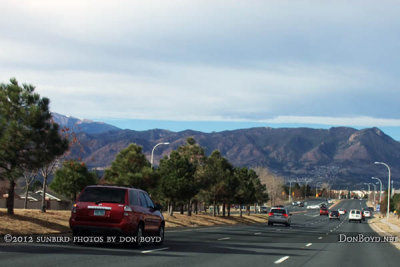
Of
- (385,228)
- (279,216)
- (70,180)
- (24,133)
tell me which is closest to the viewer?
(24,133)

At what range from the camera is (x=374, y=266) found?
53.5 ft

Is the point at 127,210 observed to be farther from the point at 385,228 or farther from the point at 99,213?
the point at 385,228

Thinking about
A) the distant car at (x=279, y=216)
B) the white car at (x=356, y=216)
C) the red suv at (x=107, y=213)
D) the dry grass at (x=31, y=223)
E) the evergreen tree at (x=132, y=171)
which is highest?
the evergreen tree at (x=132, y=171)

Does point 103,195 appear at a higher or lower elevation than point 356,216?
higher

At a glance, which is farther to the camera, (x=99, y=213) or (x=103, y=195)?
(x=103, y=195)

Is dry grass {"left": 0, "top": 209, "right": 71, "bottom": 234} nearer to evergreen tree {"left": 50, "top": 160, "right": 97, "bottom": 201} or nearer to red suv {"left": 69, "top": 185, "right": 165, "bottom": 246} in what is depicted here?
red suv {"left": 69, "top": 185, "right": 165, "bottom": 246}

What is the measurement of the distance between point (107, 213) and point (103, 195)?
679 millimetres

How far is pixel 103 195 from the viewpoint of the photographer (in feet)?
56.5

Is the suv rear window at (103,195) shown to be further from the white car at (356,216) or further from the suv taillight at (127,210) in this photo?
the white car at (356,216)

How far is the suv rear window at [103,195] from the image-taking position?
56.2 feet

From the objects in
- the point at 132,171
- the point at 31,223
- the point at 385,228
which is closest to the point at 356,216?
the point at 385,228

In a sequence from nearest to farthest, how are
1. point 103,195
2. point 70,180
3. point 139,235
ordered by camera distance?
1. point 103,195
2. point 139,235
3. point 70,180

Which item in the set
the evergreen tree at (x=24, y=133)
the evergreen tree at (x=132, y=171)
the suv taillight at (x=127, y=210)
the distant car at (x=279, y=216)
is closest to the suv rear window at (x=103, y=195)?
the suv taillight at (x=127, y=210)

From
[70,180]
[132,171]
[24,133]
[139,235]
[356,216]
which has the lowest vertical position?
[356,216]
